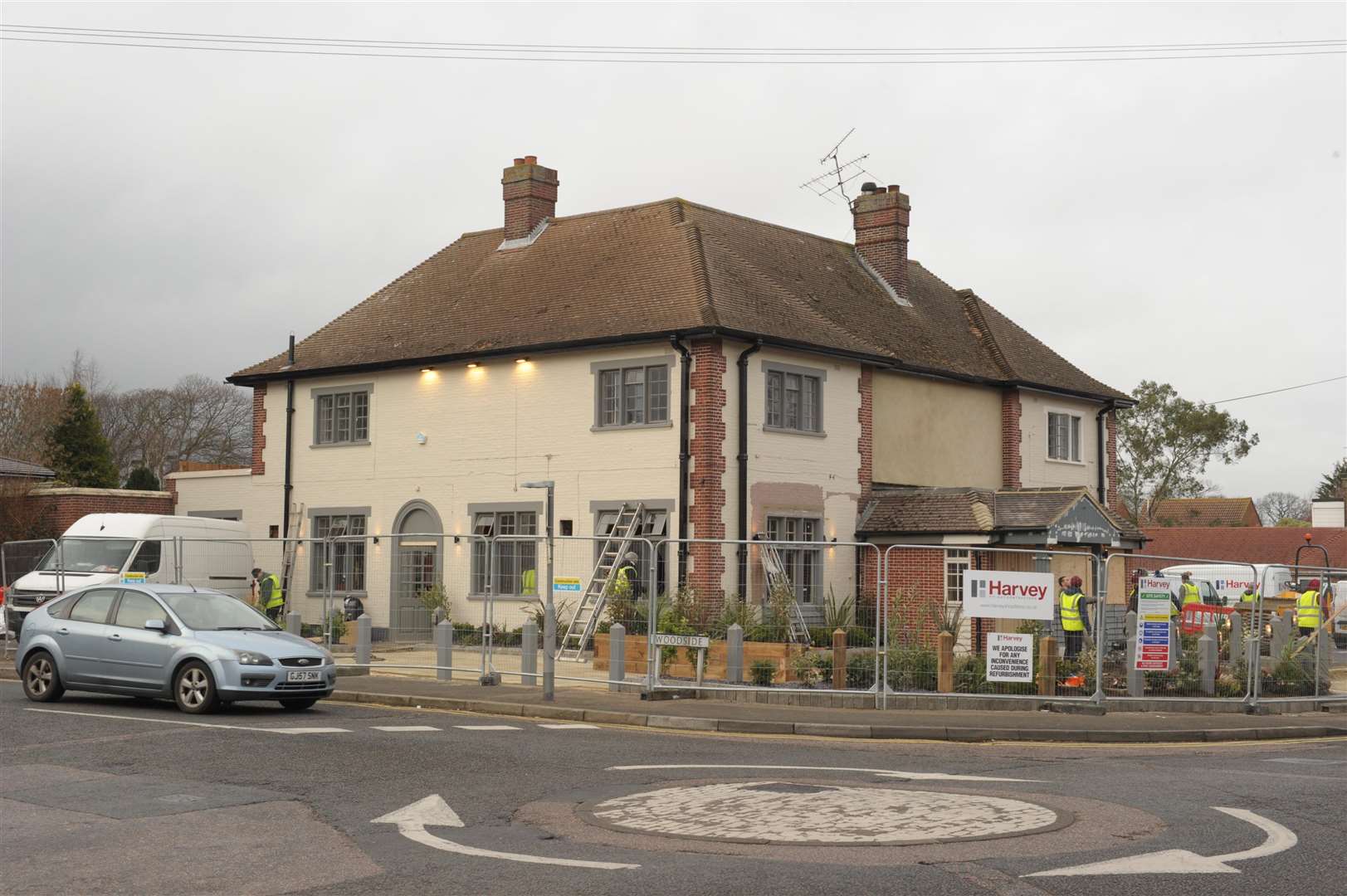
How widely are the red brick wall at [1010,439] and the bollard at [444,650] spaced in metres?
17.7

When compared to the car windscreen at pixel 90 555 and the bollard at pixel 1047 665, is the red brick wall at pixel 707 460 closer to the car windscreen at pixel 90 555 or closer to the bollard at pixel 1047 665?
the bollard at pixel 1047 665

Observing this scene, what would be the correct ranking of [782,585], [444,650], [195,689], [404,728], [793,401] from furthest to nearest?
1. [793,401]
2. [782,585]
3. [444,650]
4. [195,689]
5. [404,728]

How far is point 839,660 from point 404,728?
5.80m

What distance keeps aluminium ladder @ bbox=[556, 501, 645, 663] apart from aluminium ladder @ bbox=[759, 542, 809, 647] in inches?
95.0

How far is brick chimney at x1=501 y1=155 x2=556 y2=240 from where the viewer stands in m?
35.6

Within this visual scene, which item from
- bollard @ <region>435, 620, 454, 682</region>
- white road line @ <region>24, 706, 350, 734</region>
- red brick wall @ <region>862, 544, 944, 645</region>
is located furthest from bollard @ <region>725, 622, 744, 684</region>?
white road line @ <region>24, 706, 350, 734</region>

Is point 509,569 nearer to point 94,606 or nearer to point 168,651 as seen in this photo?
point 94,606

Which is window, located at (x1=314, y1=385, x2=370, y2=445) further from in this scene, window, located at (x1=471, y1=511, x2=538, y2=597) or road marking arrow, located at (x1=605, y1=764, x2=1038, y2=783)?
road marking arrow, located at (x1=605, y1=764, x2=1038, y2=783)

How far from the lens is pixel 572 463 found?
30000mm

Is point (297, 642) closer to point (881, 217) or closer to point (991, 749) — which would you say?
point (991, 749)

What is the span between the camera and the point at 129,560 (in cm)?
2695

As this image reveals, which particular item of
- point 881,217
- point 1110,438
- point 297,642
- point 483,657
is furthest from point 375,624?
point 1110,438

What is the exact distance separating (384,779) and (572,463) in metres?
18.3

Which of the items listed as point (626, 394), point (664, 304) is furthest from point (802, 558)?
point (664, 304)
